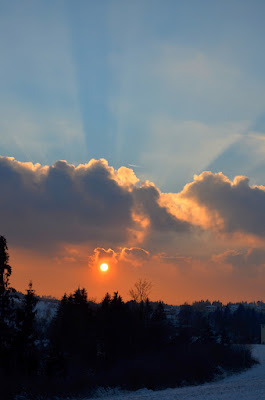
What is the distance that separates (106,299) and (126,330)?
9947mm

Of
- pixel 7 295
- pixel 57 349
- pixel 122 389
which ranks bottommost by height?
pixel 122 389

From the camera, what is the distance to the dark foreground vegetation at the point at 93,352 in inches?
1631

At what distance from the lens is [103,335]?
215ft

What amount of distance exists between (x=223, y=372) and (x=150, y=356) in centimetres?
1157

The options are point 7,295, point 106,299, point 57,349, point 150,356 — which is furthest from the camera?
point 106,299

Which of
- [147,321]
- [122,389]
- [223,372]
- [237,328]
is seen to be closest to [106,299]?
[147,321]

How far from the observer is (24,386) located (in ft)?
111

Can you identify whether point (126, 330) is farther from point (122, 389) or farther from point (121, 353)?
point (122, 389)

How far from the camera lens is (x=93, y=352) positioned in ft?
209

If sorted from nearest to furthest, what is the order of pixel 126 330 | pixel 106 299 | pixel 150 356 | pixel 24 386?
pixel 24 386
pixel 150 356
pixel 126 330
pixel 106 299

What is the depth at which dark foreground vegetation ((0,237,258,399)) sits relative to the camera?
136 feet

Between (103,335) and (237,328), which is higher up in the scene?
(237,328)

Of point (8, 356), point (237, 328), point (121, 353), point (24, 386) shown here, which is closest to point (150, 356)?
point (121, 353)

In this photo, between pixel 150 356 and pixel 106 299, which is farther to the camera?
pixel 106 299
